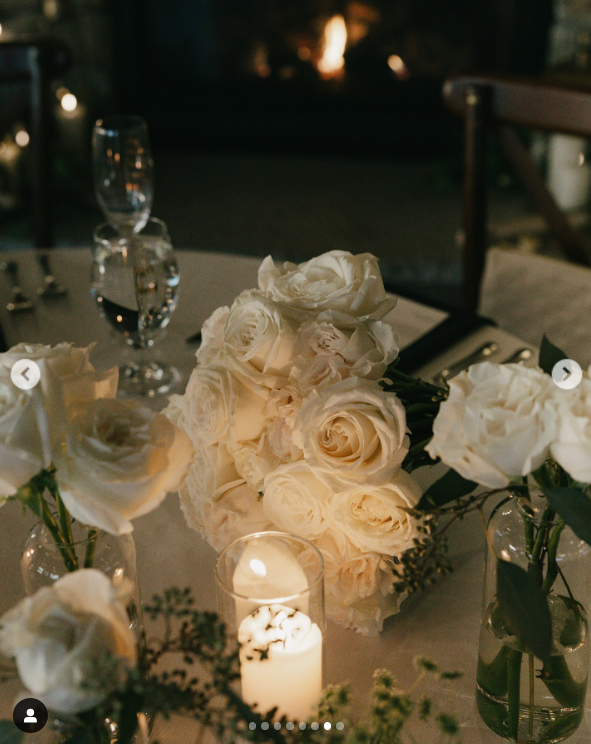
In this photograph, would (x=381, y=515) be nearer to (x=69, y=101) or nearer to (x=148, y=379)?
(x=148, y=379)

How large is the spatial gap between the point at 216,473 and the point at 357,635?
0.55ft

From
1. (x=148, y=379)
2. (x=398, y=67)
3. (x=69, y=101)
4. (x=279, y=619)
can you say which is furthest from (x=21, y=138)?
(x=279, y=619)

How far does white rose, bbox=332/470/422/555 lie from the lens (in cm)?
55

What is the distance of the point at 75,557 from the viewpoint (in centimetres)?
51

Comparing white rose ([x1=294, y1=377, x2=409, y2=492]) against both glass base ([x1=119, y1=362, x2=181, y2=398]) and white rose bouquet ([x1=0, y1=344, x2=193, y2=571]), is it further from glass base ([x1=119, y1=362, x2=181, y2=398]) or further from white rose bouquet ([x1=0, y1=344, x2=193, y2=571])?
glass base ([x1=119, y1=362, x2=181, y2=398])

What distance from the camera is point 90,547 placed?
506 millimetres

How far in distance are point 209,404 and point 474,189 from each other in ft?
3.52

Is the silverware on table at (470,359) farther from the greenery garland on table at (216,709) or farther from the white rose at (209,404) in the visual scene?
the greenery garland on table at (216,709)

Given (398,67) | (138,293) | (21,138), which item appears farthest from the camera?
(398,67)

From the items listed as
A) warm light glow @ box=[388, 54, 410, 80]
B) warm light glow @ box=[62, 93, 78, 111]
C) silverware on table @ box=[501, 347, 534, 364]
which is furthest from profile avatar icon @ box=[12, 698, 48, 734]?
warm light glow @ box=[388, 54, 410, 80]

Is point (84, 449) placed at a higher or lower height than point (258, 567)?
higher

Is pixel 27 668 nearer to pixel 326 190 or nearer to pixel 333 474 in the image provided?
pixel 333 474

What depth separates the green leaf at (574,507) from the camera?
0.44 metres

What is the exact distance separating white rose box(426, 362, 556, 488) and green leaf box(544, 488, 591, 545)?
0.02 meters
